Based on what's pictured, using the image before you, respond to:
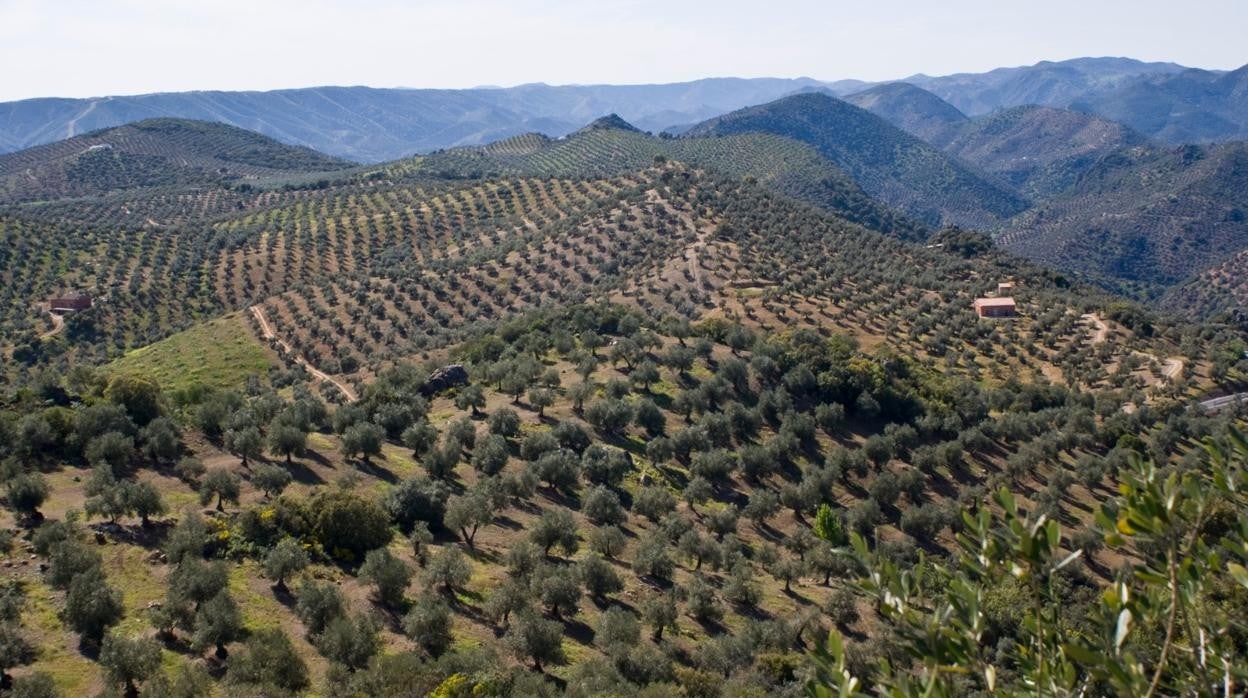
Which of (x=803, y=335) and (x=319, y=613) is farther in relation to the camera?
(x=803, y=335)

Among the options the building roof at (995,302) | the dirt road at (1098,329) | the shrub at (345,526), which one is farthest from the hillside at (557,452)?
the building roof at (995,302)

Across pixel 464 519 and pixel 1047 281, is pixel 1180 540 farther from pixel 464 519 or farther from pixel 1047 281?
pixel 1047 281

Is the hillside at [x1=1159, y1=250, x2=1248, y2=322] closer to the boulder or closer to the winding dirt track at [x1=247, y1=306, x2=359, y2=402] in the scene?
the boulder

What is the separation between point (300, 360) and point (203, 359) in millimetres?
10286

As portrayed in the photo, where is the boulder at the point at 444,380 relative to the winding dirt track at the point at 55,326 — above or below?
above

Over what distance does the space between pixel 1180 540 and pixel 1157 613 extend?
2.29ft

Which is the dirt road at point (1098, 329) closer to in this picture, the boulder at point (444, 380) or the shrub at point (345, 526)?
the boulder at point (444, 380)

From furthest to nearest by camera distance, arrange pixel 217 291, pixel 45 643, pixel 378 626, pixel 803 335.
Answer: pixel 217 291 → pixel 803 335 → pixel 378 626 → pixel 45 643

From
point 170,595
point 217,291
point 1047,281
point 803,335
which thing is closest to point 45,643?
point 170,595

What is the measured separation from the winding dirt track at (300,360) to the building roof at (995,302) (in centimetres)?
8221

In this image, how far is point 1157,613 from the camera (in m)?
6.88

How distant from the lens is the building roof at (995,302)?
106688mm

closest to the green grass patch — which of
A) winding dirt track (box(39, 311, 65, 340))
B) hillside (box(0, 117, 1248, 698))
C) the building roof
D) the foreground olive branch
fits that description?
hillside (box(0, 117, 1248, 698))

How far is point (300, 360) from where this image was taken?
92.1 metres
